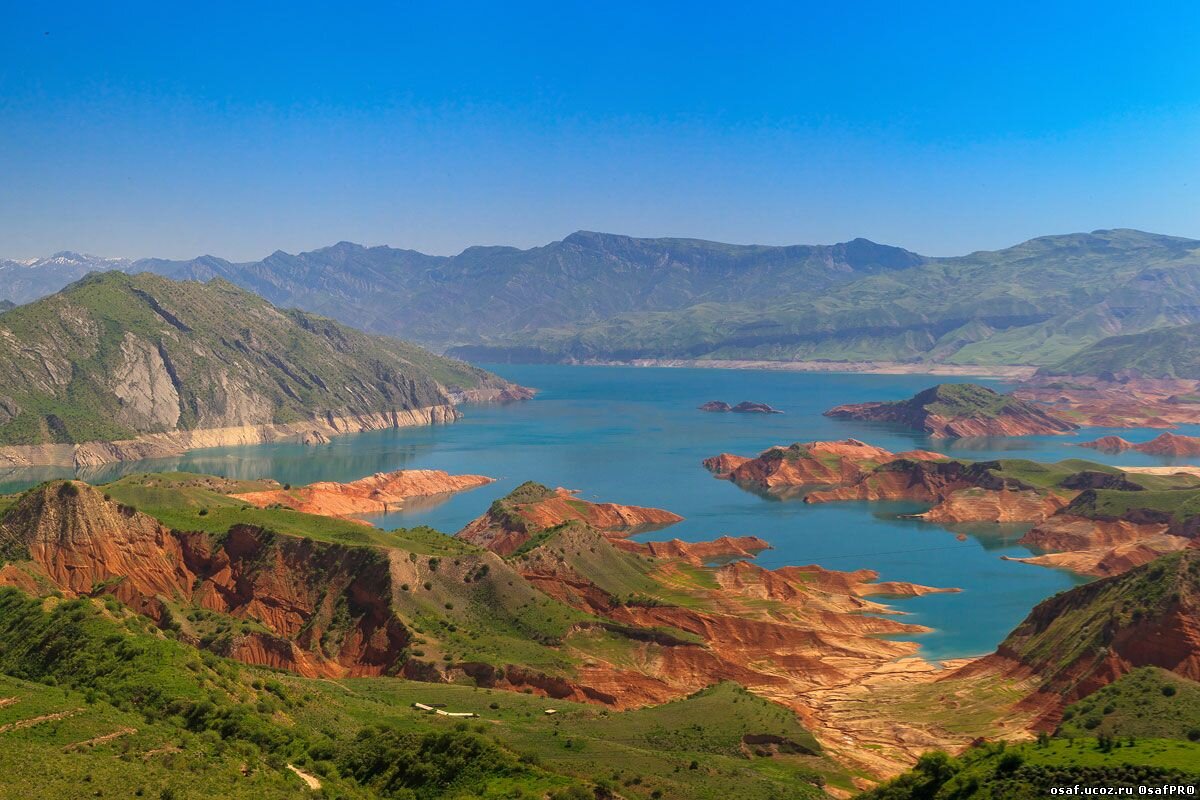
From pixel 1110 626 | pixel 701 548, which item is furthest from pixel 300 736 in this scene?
pixel 701 548

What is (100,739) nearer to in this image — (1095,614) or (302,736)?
(302,736)

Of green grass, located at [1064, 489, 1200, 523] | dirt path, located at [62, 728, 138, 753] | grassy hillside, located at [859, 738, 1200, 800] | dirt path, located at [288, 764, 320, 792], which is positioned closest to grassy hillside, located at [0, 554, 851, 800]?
dirt path, located at [62, 728, 138, 753]

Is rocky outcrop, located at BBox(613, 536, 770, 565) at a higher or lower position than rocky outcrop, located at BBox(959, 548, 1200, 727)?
lower

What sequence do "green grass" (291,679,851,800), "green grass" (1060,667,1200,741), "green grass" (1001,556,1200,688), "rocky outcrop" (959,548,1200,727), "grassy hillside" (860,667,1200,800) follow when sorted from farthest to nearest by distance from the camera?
1. "green grass" (1001,556,1200,688)
2. "rocky outcrop" (959,548,1200,727)
3. "green grass" (1060,667,1200,741)
4. "green grass" (291,679,851,800)
5. "grassy hillside" (860,667,1200,800)

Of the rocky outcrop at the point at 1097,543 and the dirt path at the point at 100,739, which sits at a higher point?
the dirt path at the point at 100,739

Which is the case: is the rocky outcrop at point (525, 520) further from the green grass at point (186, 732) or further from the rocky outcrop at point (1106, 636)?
the green grass at point (186, 732)

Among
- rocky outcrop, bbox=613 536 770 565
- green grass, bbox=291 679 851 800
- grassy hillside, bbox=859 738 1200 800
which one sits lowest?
rocky outcrop, bbox=613 536 770 565

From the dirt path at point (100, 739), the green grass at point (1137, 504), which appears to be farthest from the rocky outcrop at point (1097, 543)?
the dirt path at point (100, 739)

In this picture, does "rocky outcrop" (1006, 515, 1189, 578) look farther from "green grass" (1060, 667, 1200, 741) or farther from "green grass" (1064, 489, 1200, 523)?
"green grass" (1060, 667, 1200, 741)
